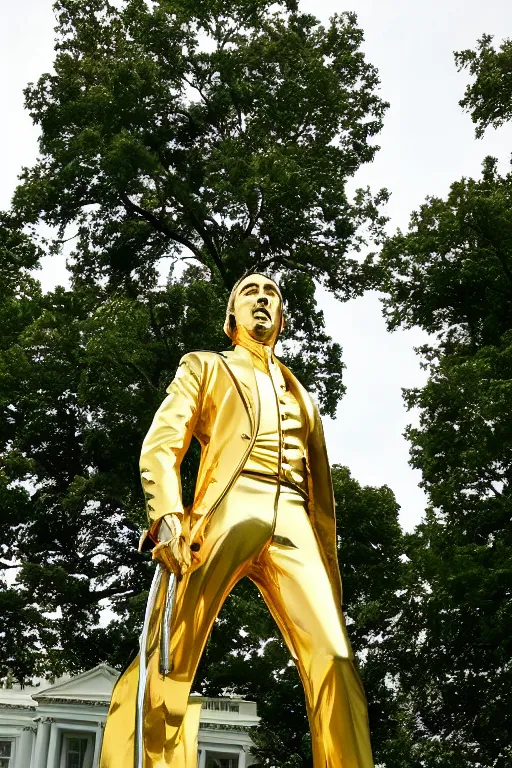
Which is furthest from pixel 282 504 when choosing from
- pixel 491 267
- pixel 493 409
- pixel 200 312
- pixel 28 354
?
pixel 28 354

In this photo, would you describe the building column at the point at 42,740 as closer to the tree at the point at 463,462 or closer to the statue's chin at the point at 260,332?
the tree at the point at 463,462

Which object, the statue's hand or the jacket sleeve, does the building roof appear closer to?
the jacket sleeve

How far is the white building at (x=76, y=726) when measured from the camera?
20781mm

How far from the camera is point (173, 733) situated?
17.6 feet

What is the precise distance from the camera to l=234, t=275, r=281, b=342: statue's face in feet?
21.5

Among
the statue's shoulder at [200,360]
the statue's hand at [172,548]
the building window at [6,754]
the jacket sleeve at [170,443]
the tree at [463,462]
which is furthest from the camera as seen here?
the building window at [6,754]

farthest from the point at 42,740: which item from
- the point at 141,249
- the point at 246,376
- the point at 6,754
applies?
the point at 246,376

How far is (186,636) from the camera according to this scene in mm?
5484

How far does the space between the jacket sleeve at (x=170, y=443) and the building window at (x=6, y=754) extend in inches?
830

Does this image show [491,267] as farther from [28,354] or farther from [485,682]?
[28,354]

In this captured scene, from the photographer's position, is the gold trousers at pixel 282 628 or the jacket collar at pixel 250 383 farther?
the jacket collar at pixel 250 383

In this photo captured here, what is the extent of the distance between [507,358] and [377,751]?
665 cm

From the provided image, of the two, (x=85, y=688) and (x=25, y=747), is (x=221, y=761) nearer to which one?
(x=85, y=688)

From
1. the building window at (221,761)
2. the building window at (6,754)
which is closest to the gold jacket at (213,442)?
the building window at (221,761)
